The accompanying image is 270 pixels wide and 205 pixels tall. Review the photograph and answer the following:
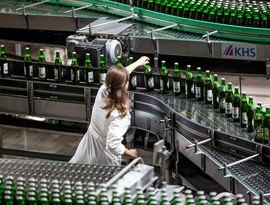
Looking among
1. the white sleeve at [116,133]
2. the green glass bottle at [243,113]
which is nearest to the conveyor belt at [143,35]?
the green glass bottle at [243,113]

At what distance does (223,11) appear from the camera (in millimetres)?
9352

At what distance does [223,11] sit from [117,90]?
10.3ft

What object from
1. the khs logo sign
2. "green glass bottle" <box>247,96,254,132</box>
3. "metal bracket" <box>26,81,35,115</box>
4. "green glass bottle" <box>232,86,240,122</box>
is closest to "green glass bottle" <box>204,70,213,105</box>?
"green glass bottle" <box>232,86,240,122</box>

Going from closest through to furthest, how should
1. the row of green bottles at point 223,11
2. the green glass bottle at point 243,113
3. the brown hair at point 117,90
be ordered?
1. the brown hair at point 117,90
2. the green glass bottle at point 243,113
3. the row of green bottles at point 223,11

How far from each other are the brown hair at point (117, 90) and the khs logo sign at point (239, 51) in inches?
99.2

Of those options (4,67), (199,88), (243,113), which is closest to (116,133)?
(243,113)

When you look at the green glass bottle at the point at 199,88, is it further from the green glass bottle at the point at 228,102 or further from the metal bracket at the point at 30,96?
the metal bracket at the point at 30,96

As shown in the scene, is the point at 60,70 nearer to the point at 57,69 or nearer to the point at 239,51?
the point at 57,69

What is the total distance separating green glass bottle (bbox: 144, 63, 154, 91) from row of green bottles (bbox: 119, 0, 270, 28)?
4.75 ft

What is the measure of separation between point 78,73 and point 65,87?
236 millimetres

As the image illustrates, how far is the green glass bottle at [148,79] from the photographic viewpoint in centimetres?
826

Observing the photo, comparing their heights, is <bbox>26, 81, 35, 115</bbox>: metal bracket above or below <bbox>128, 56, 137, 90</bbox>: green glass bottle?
below

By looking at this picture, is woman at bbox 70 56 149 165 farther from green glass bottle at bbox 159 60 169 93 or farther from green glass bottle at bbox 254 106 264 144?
green glass bottle at bbox 159 60 169 93

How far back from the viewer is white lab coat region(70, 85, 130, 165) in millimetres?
6566
